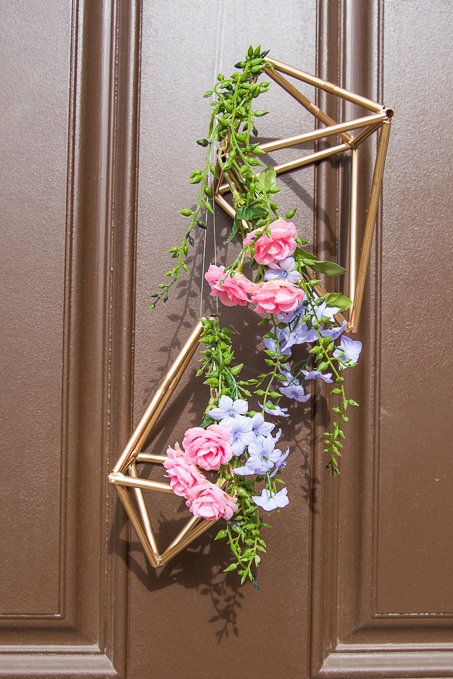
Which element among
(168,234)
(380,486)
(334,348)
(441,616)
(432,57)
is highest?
(432,57)

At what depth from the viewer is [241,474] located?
1.79 feet

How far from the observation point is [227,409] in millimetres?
550

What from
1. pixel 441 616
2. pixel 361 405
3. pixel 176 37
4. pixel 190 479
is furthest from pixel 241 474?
pixel 176 37

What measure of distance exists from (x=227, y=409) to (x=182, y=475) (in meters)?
0.07

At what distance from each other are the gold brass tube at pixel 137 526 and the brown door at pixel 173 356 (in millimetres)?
48

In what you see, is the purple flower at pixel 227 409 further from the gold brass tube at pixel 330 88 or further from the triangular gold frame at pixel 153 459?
the gold brass tube at pixel 330 88

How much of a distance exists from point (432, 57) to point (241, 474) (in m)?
0.50

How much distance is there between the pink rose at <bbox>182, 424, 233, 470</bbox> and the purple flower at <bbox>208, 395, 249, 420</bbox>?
15mm

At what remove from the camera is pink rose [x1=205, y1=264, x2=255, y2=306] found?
54 cm

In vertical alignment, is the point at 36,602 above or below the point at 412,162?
below

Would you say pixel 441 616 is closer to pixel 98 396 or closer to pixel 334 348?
pixel 334 348

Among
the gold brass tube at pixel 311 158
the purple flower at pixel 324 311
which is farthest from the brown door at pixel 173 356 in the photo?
the purple flower at pixel 324 311

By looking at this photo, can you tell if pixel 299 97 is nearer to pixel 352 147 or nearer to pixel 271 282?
pixel 352 147

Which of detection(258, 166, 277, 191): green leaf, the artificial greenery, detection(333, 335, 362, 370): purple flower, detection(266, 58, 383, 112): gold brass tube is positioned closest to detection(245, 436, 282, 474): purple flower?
the artificial greenery
